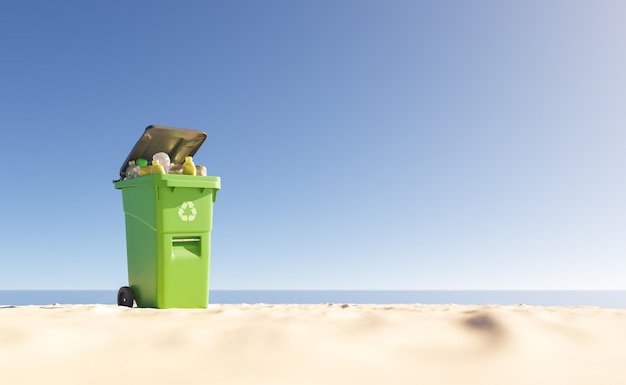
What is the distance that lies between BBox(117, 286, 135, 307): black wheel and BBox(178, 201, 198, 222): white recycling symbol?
865 millimetres

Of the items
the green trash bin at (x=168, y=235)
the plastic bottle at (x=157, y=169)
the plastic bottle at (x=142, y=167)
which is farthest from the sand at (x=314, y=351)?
the plastic bottle at (x=142, y=167)

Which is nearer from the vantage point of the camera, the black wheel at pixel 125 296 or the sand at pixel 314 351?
the sand at pixel 314 351

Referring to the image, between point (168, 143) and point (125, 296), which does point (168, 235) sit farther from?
point (168, 143)

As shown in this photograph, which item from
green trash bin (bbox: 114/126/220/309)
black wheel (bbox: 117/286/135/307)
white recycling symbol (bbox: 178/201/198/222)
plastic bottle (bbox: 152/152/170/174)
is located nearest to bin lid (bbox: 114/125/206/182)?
green trash bin (bbox: 114/126/220/309)

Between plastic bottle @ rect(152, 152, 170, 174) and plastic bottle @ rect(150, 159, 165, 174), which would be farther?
plastic bottle @ rect(152, 152, 170, 174)

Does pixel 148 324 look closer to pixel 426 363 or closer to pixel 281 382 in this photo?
pixel 281 382

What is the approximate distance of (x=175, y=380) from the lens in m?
1.55

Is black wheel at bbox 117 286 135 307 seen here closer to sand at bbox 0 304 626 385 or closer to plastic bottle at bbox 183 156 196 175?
plastic bottle at bbox 183 156 196 175

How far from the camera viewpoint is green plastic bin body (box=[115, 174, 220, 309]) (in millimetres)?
3680

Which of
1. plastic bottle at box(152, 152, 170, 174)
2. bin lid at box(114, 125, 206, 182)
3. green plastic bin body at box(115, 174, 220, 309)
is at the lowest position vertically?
green plastic bin body at box(115, 174, 220, 309)

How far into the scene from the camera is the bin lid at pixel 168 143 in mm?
4039

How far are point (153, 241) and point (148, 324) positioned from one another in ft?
5.33

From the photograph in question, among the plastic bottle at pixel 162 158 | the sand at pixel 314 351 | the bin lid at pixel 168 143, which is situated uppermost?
the bin lid at pixel 168 143

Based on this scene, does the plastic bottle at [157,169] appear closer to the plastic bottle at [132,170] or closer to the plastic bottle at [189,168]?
the plastic bottle at [189,168]
